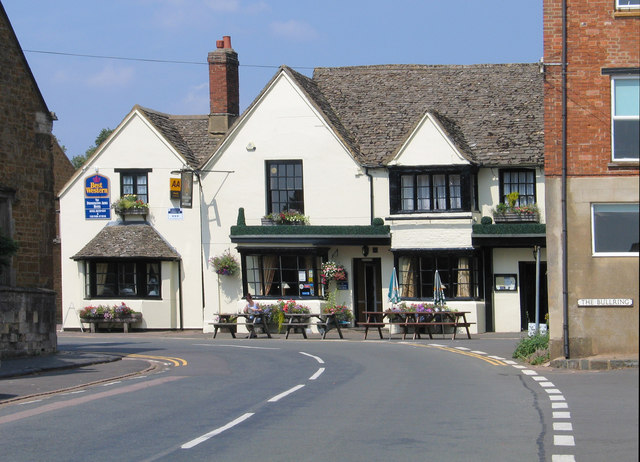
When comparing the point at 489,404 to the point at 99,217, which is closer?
the point at 489,404

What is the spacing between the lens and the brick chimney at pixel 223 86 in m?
40.9

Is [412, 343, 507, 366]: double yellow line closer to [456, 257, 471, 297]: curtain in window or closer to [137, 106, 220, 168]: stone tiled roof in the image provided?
[456, 257, 471, 297]: curtain in window

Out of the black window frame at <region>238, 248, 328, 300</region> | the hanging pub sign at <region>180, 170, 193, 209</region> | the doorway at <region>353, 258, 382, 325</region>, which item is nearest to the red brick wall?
the black window frame at <region>238, 248, 328, 300</region>

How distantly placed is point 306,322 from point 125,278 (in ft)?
27.5

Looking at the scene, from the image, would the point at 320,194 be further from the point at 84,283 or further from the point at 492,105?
the point at 84,283

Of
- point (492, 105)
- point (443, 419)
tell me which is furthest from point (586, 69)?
point (492, 105)

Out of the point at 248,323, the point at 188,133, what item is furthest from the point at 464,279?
the point at 188,133

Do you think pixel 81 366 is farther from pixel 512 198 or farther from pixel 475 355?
pixel 512 198

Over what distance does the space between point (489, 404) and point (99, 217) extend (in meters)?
29.0

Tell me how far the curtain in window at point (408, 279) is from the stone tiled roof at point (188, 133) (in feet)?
30.5

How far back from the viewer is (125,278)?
40.0 metres

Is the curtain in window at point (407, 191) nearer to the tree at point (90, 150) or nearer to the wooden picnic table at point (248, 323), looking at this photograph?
the wooden picnic table at point (248, 323)

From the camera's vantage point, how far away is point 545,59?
19953mm

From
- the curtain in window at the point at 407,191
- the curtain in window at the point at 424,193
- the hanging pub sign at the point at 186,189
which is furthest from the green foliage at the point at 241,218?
the curtain in window at the point at 424,193
